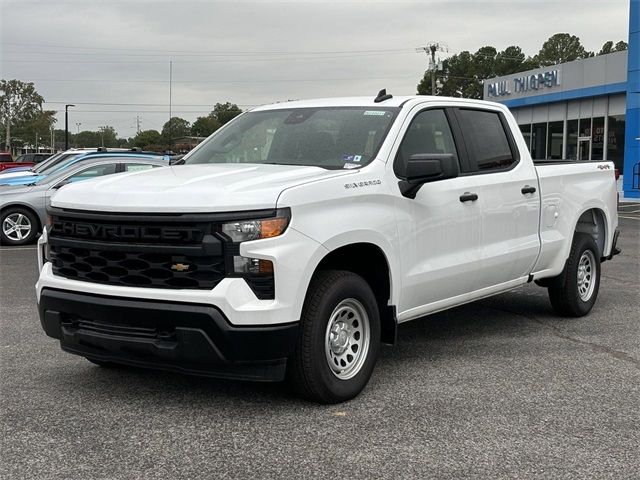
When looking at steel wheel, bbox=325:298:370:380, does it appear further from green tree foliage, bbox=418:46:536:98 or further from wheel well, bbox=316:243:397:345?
green tree foliage, bbox=418:46:536:98

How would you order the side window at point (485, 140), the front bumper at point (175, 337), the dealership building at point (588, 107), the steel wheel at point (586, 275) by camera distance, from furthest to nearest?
the dealership building at point (588, 107), the steel wheel at point (586, 275), the side window at point (485, 140), the front bumper at point (175, 337)

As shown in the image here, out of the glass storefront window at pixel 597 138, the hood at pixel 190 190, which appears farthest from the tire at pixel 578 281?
the glass storefront window at pixel 597 138

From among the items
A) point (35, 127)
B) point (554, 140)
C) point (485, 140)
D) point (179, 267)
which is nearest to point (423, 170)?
point (485, 140)

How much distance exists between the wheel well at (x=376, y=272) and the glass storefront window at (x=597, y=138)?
31.1m

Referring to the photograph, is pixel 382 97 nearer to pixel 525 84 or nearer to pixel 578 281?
pixel 578 281

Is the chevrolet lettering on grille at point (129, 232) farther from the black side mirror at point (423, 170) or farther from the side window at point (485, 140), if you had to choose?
the side window at point (485, 140)

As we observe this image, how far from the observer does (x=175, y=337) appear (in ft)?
13.6

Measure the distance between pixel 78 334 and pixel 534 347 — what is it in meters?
3.63

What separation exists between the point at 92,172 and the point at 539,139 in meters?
30.0

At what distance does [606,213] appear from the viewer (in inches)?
303

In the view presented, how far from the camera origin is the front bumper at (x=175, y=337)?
4.08 meters

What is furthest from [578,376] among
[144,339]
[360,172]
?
[144,339]

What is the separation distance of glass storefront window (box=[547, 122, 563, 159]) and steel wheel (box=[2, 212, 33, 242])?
29.6m

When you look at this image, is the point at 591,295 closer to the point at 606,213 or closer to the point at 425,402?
the point at 606,213
